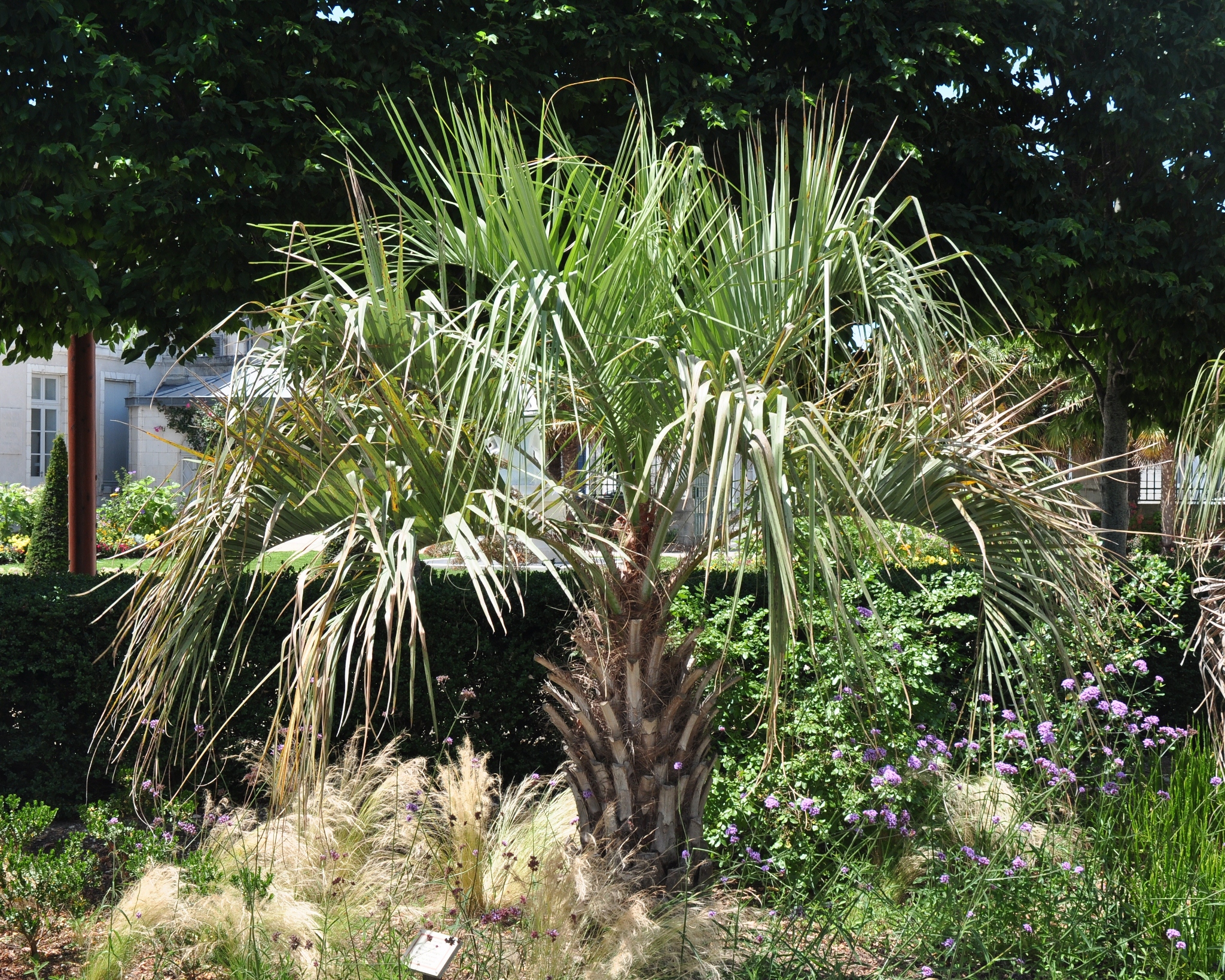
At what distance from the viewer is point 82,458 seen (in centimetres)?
800

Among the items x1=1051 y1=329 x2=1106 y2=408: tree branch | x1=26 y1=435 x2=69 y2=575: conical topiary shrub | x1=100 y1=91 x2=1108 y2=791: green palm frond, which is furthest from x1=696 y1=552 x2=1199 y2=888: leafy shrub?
x1=26 y1=435 x2=69 y2=575: conical topiary shrub

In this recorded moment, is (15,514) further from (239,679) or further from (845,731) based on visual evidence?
(845,731)

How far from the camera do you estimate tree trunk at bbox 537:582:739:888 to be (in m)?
3.26

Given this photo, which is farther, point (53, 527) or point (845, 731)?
point (53, 527)

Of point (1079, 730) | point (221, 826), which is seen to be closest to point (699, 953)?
point (221, 826)

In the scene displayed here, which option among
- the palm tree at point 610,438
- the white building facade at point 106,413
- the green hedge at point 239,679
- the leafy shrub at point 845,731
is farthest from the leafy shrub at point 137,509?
the palm tree at point 610,438

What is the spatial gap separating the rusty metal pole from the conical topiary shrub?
5603 millimetres

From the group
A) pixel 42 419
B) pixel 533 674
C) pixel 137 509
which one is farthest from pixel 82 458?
pixel 42 419

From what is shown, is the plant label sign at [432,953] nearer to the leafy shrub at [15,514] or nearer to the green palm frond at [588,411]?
the green palm frond at [588,411]

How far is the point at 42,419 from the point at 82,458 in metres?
20.7

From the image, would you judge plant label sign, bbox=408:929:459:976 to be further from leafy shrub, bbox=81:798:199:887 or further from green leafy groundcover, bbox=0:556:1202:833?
green leafy groundcover, bbox=0:556:1202:833

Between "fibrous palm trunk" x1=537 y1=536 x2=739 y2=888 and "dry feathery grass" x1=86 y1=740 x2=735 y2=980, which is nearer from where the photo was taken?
"dry feathery grass" x1=86 y1=740 x2=735 y2=980

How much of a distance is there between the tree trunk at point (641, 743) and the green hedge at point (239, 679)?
5.07ft

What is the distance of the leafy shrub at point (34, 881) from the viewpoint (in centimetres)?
339
